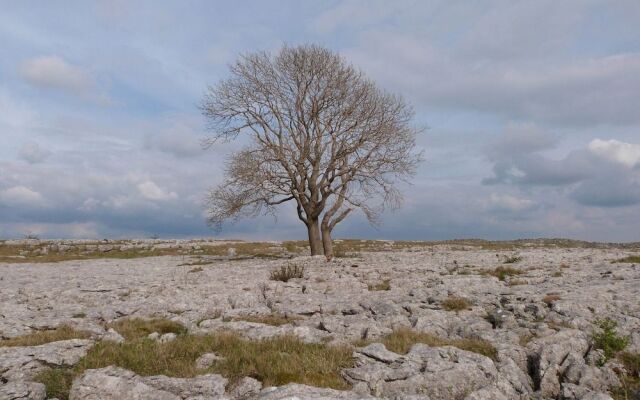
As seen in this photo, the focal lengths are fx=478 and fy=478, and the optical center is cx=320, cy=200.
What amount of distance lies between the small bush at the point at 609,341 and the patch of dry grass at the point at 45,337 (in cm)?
1301

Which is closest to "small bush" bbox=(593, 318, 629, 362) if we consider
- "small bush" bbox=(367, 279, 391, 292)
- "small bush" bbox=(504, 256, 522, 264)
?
"small bush" bbox=(367, 279, 391, 292)

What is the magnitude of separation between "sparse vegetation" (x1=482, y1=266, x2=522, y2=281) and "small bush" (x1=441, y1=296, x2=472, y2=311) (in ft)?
23.4

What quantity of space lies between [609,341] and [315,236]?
27.4 metres

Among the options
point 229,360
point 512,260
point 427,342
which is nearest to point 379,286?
point 427,342

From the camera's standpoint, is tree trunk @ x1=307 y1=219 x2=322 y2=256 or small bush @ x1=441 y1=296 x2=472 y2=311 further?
tree trunk @ x1=307 y1=219 x2=322 y2=256

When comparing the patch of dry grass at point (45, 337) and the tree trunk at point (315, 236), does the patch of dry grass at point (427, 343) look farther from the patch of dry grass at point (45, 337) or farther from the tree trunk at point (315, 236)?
the tree trunk at point (315, 236)

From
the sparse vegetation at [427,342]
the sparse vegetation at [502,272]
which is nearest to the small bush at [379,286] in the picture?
the sparse vegetation at [502,272]

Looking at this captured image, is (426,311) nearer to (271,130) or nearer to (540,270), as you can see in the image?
(540,270)

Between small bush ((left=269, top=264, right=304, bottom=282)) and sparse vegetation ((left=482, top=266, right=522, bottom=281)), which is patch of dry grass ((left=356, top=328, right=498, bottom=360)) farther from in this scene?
sparse vegetation ((left=482, top=266, right=522, bottom=281))

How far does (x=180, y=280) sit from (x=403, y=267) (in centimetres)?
1219

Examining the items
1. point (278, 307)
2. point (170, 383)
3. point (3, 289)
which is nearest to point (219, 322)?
point (278, 307)

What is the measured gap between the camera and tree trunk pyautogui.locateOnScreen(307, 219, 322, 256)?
3803 cm

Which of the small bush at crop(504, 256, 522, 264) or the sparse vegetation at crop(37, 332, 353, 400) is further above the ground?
the small bush at crop(504, 256, 522, 264)

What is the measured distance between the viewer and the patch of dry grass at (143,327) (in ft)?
42.6
